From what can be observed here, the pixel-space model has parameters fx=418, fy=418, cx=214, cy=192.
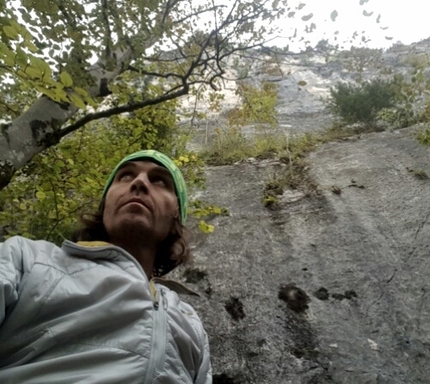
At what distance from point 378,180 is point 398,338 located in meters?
2.96

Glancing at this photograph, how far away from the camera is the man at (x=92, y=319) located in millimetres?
1434

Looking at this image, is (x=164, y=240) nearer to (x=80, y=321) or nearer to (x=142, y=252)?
(x=142, y=252)

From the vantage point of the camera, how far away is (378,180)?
5832 millimetres

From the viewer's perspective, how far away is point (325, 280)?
406 centimetres

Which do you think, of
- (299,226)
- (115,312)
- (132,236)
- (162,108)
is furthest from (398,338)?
(162,108)

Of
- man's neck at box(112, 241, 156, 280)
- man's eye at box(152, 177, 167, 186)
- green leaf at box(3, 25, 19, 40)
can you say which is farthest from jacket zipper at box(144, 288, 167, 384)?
green leaf at box(3, 25, 19, 40)

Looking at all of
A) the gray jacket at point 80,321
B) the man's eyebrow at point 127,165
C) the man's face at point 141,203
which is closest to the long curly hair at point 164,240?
the man's face at point 141,203

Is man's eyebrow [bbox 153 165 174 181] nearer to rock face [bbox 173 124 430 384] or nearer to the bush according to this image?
rock face [bbox 173 124 430 384]

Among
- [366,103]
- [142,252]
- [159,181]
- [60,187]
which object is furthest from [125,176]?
[366,103]

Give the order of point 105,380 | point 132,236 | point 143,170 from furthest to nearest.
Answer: point 143,170
point 132,236
point 105,380

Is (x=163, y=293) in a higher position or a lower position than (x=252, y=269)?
higher

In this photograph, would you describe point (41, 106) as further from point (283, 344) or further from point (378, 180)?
point (378, 180)

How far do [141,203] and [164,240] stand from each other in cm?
41

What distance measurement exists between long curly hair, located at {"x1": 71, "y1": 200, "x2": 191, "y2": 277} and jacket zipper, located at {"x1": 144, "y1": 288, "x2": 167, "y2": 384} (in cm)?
69
